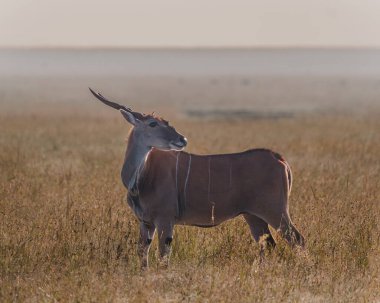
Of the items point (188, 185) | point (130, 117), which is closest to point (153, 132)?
point (130, 117)

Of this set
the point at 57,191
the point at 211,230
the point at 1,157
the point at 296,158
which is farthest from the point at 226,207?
the point at 296,158

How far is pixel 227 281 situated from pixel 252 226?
4.76ft

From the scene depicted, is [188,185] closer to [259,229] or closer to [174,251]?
[174,251]

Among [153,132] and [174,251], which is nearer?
[153,132]

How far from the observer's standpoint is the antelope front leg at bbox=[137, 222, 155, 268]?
875 cm

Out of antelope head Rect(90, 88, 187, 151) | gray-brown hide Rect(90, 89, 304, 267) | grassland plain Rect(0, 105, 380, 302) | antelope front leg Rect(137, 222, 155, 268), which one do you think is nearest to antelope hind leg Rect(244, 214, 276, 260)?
grassland plain Rect(0, 105, 380, 302)

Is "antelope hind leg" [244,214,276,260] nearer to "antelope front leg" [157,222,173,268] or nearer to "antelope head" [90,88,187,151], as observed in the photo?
"antelope front leg" [157,222,173,268]

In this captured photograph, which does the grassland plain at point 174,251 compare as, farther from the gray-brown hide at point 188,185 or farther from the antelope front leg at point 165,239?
the gray-brown hide at point 188,185

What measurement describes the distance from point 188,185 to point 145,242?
0.69m

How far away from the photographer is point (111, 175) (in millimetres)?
15430

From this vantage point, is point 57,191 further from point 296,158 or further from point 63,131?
point 63,131

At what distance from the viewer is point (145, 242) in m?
8.80

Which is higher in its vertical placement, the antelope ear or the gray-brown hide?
the antelope ear

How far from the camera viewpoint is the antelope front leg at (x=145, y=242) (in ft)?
28.7
